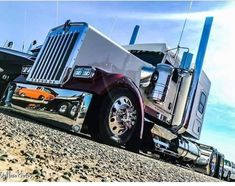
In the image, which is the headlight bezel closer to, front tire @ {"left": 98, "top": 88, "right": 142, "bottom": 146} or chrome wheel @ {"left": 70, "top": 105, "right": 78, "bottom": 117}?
front tire @ {"left": 98, "top": 88, "right": 142, "bottom": 146}

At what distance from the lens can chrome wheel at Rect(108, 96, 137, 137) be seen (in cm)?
483

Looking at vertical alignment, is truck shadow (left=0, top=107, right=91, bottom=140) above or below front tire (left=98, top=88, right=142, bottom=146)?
below

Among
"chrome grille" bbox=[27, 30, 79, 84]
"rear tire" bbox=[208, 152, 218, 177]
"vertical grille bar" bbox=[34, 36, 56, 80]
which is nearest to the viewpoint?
"chrome grille" bbox=[27, 30, 79, 84]

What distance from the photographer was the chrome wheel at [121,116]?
4.83m

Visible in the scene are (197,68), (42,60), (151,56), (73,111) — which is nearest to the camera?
(73,111)

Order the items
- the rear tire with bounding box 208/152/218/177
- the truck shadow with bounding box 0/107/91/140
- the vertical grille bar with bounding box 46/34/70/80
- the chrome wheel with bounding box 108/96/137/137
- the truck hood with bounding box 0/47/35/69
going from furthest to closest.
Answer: the rear tire with bounding box 208/152/218/177
the truck hood with bounding box 0/47/35/69
the vertical grille bar with bounding box 46/34/70/80
the chrome wheel with bounding box 108/96/137/137
the truck shadow with bounding box 0/107/91/140

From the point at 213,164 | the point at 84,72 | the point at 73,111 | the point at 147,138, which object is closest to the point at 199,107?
the point at 147,138

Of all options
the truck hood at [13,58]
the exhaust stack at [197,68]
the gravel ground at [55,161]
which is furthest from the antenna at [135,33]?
the gravel ground at [55,161]

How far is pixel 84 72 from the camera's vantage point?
4.81 m

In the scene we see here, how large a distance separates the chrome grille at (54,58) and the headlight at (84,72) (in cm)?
33

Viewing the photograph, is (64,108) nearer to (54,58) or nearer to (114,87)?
(114,87)

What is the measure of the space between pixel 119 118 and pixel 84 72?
0.85m

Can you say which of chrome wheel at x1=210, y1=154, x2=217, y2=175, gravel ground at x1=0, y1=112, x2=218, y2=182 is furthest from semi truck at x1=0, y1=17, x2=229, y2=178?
chrome wheel at x1=210, y1=154, x2=217, y2=175

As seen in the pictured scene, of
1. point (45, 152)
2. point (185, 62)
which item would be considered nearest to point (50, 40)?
point (185, 62)
